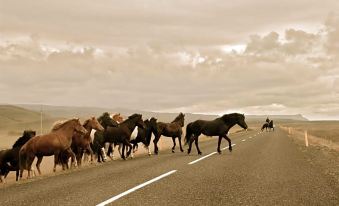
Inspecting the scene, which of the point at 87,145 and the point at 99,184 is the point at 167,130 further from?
the point at 99,184

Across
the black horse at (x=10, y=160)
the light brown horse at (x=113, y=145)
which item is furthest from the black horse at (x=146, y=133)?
the black horse at (x=10, y=160)

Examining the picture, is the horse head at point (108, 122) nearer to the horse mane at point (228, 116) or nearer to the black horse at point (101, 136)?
the black horse at point (101, 136)

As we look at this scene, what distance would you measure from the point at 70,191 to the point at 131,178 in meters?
2.39

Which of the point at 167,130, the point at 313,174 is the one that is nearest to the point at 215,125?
the point at 167,130

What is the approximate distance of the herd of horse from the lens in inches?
604

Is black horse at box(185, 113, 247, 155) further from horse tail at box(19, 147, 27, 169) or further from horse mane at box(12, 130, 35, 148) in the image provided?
horse tail at box(19, 147, 27, 169)

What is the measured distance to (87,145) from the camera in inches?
724

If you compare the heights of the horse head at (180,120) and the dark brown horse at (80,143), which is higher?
the horse head at (180,120)

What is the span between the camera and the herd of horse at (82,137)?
15.4 m

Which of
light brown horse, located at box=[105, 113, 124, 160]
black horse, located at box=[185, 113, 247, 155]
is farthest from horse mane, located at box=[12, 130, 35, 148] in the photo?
black horse, located at box=[185, 113, 247, 155]

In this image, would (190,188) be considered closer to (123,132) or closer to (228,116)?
(123,132)

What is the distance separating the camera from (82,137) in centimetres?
1833

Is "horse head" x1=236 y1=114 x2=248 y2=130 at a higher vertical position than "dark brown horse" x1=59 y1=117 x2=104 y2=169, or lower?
higher

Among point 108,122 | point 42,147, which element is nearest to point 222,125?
point 108,122
